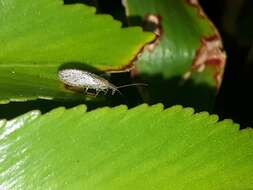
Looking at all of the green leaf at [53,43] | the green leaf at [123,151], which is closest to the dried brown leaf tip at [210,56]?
the green leaf at [53,43]

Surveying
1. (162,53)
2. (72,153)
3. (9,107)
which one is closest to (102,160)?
(72,153)

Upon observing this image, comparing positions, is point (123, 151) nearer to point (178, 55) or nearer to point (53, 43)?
point (53, 43)

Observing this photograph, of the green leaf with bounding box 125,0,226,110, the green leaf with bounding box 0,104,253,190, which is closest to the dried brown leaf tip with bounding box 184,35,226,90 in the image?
the green leaf with bounding box 125,0,226,110

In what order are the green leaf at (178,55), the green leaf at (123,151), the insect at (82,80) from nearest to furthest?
the green leaf at (123,151) < the insect at (82,80) < the green leaf at (178,55)

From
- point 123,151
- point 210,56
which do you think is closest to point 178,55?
point 210,56

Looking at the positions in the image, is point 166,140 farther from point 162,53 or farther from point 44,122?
point 162,53

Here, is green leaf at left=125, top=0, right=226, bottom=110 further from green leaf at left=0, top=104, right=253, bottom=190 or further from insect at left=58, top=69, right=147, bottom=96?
green leaf at left=0, top=104, right=253, bottom=190

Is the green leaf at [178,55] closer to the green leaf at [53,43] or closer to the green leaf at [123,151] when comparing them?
the green leaf at [53,43]
